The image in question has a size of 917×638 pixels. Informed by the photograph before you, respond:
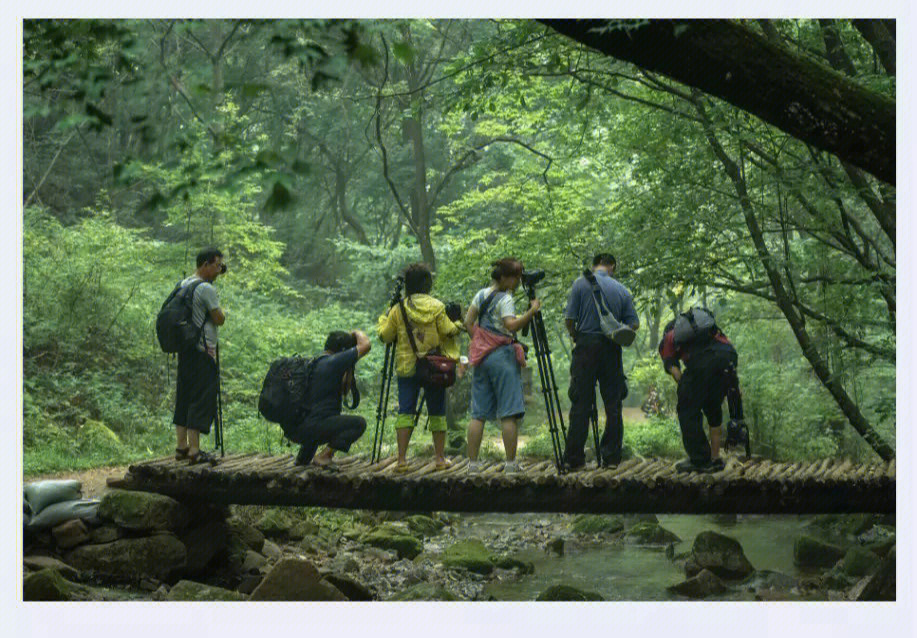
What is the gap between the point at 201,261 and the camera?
689 cm

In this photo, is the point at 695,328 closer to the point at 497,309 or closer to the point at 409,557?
the point at 497,309

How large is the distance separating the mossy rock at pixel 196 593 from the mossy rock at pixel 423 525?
4.86 m

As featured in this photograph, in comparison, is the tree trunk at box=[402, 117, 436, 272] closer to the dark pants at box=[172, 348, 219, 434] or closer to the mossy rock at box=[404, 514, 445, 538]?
the mossy rock at box=[404, 514, 445, 538]

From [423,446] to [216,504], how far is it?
6.49 m

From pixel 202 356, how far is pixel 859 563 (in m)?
5.94

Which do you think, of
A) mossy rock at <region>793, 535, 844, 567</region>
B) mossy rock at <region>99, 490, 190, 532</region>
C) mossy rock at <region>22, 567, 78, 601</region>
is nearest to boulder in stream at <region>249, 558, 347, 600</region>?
mossy rock at <region>99, 490, 190, 532</region>

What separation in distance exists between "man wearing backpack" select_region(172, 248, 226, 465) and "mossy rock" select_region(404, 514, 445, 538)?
493cm

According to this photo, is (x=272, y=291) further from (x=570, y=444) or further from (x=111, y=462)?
(x=570, y=444)

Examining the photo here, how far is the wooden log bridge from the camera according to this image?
7035mm

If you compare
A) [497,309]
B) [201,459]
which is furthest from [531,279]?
[201,459]

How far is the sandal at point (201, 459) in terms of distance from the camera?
7.61 metres

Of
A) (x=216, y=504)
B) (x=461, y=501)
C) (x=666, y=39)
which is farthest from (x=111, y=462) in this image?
(x=666, y=39)
